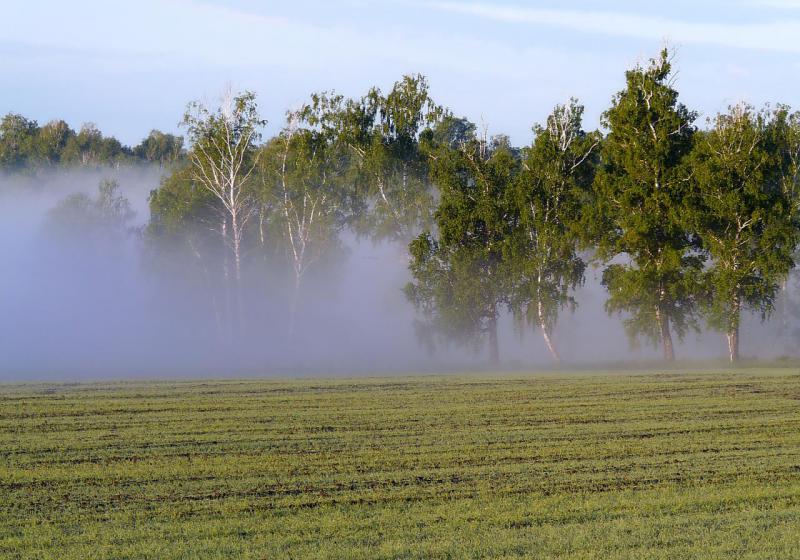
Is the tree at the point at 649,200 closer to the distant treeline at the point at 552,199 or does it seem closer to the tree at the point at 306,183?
the distant treeline at the point at 552,199

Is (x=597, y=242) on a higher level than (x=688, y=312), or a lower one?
higher

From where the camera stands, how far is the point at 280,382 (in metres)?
28.2

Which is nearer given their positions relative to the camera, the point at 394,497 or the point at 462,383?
the point at 394,497

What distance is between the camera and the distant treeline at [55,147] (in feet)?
281

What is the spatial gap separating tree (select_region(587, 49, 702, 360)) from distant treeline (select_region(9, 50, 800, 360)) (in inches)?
2.2

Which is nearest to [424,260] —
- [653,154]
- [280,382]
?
[653,154]

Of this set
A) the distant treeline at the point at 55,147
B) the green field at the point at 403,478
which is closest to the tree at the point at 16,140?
the distant treeline at the point at 55,147

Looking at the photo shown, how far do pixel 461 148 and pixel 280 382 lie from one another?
57.4ft

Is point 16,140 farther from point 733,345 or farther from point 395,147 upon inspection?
point 733,345

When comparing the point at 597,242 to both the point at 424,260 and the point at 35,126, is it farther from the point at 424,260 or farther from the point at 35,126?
the point at 35,126

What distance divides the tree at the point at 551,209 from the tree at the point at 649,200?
1502 mm

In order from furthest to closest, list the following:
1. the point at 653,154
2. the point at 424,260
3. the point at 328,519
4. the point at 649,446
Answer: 1. the point at 424,260
2. the point at 653,154
3. the point at 649,446
4. the point at 328,519

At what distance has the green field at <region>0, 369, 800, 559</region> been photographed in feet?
29.3

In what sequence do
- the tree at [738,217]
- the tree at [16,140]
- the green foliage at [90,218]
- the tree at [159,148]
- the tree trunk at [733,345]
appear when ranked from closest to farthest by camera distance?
the tree at [738,217] → the tree trunk at [733,345] → the green foliage at [90,218] → the tree at [16,140] → the tree at [159,148]
